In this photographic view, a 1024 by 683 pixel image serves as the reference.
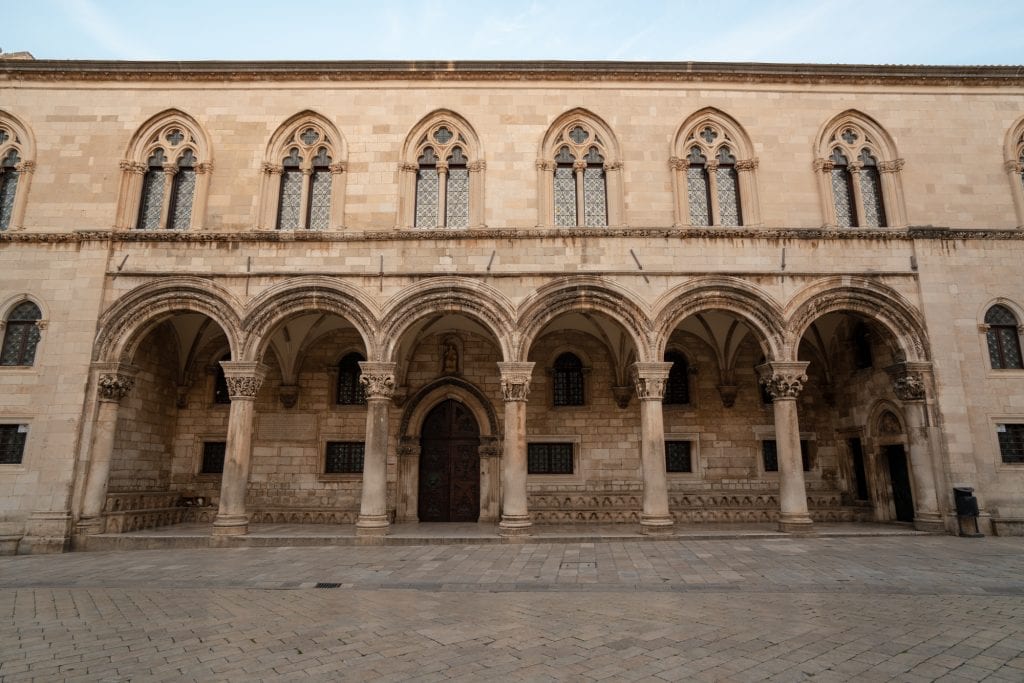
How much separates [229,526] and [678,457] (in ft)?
36.1

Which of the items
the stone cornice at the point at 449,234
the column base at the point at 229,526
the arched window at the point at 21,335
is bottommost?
the column base at the point at 229,526

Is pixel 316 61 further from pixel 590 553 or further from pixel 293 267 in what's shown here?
pixel 590 553

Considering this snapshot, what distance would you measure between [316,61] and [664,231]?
371 inches

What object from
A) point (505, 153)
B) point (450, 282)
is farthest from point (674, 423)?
point (505, 153)

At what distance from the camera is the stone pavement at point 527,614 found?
5020 mm

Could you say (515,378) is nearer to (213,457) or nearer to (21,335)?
(213,457)

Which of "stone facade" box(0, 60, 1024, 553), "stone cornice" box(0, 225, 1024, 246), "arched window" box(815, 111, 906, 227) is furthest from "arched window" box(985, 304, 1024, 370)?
"arched window" box(815, 111, 906, 227)

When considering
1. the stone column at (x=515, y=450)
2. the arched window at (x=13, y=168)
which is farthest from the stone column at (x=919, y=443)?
the arched window at (x=13, y=168)

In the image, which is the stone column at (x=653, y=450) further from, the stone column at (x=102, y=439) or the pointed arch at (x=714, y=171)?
the stone column at (x=102, y=439)

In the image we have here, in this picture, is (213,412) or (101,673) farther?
(213,412)

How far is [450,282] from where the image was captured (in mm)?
12820

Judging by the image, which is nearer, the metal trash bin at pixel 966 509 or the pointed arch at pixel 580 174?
the metal trash bin at pixel 966 509

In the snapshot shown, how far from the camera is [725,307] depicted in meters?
12.9

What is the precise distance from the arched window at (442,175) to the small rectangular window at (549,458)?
20.3 feet
